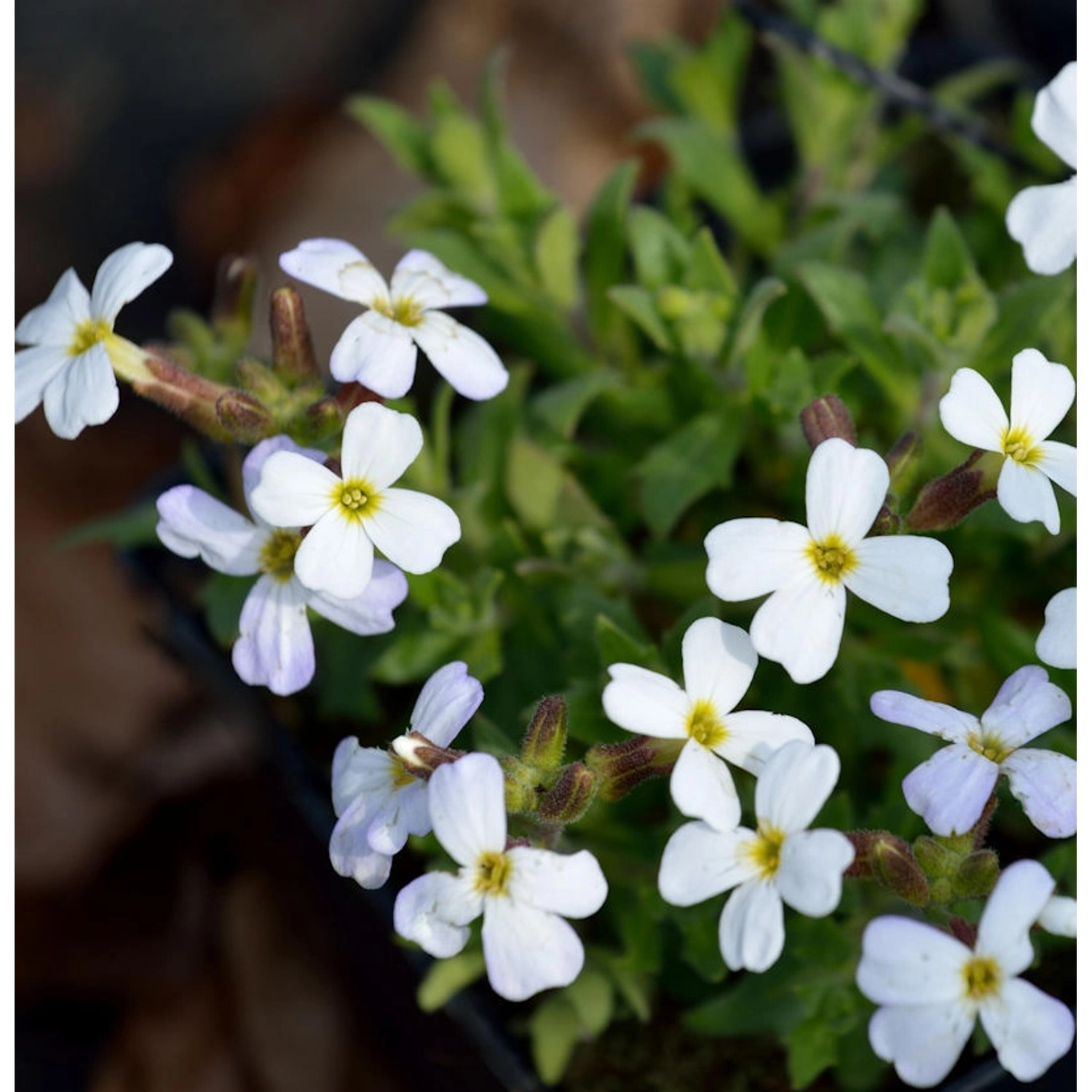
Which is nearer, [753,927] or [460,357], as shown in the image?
[753,927]

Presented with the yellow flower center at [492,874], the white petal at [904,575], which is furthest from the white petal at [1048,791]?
the yellow flower center at [492,874]

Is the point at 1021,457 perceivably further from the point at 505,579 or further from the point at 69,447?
the point at 69,447

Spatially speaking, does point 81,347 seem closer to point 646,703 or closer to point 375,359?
point 375,359

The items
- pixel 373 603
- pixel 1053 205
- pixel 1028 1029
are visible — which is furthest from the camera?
pixel 1053 205

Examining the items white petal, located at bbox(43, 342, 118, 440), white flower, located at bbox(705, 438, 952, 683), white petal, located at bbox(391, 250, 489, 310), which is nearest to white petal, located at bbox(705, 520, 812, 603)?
white flower, located at bbox(705, 438, 952, 683)

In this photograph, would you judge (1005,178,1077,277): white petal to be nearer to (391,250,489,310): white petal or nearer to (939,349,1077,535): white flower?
(939,349,1077,535): white flower

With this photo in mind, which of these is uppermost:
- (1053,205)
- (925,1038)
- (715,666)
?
(1053,205)

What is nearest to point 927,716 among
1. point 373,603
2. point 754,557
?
point 754,557
